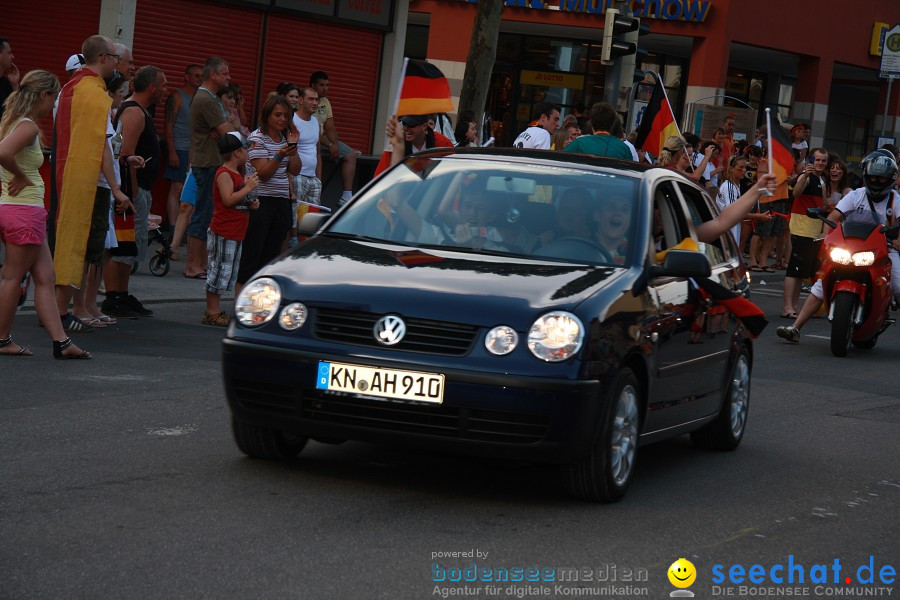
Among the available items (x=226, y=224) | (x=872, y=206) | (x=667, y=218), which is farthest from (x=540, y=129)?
(x=667, y=218)

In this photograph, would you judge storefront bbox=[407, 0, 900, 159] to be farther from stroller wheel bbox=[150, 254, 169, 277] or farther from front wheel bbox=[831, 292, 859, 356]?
stroller wheel bbox=[150, 254, 169, 277]

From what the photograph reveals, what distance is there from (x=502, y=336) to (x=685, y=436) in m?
3.40

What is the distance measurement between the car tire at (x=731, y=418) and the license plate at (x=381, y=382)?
2.73 meters

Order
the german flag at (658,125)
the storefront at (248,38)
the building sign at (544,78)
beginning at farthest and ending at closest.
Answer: the building sign at (544,78) → the storefront at (248,38) → the german flag at (658,125)

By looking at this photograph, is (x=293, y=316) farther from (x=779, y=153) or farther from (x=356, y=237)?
(x=779, y=153)

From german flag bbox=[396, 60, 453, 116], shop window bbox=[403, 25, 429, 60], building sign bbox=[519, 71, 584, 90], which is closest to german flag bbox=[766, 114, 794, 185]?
german flag bbox=[396, 60, 453, 116]

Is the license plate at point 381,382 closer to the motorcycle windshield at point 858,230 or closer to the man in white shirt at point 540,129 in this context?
the motorcycle windshield at point 858,230

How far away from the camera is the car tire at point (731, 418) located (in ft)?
28.8

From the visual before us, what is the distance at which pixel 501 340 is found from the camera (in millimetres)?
6359

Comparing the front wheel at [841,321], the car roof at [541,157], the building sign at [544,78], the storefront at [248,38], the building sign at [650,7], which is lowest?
the front wheel at [841,321]

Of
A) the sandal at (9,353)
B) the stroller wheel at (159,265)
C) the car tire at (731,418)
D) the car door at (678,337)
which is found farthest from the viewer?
the stroller wheel at (159,265)

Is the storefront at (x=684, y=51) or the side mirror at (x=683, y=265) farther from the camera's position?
the storefront at (x=684, y=51)

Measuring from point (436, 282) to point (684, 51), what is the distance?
34418 millimetres

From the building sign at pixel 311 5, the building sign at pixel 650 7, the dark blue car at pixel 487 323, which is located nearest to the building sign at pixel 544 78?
the building sign at pixel 650 7
